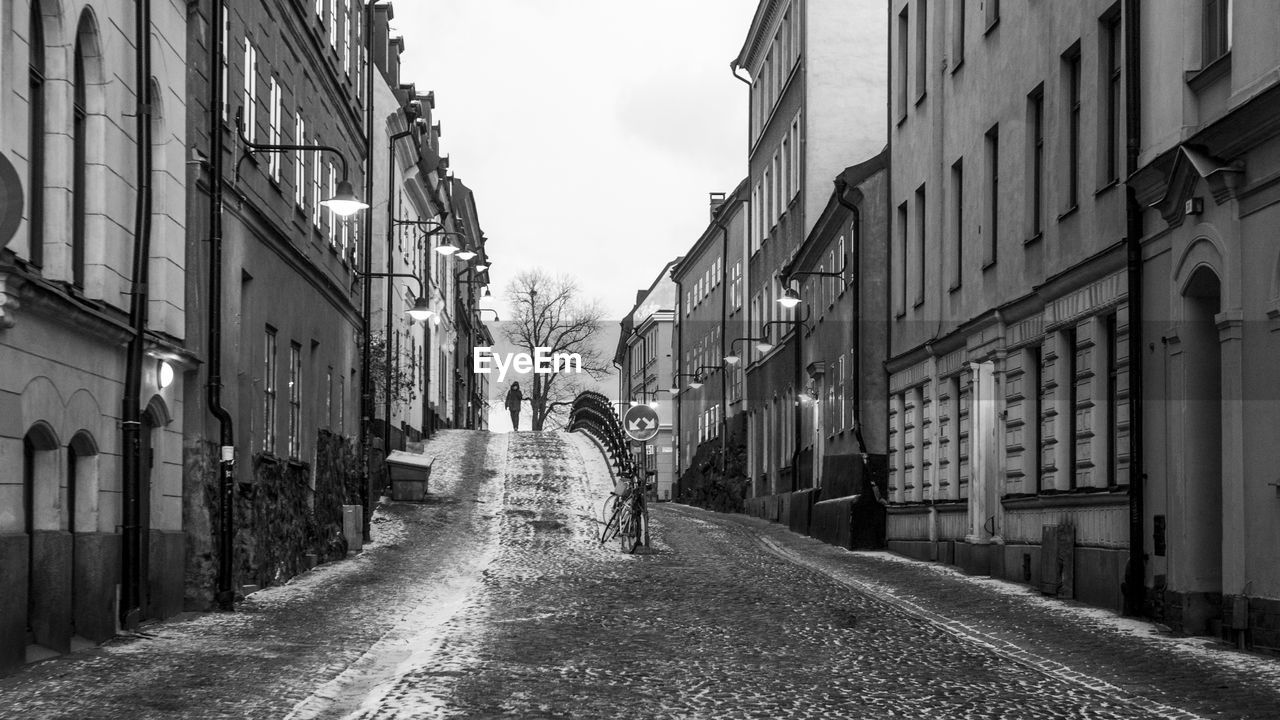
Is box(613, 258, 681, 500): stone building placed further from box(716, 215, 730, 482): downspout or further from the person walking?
box(716, 215, 730, 482): downspout

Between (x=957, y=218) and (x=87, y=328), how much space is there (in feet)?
52.5

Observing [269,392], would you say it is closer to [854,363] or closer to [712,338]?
[854,363]

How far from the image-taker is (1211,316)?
16.6 meters

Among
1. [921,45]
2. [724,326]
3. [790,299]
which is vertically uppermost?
[921,45]

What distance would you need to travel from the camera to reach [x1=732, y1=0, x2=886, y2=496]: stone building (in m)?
44.2

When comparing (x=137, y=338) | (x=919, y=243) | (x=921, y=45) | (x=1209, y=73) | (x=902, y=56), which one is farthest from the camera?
(x=902, y=56)

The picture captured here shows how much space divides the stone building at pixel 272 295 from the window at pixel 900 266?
9.39m

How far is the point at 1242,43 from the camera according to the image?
15125 millimetres

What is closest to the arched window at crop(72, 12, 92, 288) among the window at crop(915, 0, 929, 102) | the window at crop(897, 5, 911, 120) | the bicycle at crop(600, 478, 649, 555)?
the bicycle at crop(600, 478, 649, 555)

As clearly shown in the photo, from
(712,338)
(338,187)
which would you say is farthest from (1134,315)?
(712,338)

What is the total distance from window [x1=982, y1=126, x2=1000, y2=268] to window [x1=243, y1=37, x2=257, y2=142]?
9.96 m


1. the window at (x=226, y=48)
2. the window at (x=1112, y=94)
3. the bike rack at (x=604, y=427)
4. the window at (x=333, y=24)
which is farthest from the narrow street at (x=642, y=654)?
the window at (x=333, y=24)

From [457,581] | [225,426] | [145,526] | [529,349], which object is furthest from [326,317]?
[529,349]

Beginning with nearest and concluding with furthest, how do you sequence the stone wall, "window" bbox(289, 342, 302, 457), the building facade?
1. the stone wall
2. "window" bbox(289, 342, 302, 457)
3. the building facade
